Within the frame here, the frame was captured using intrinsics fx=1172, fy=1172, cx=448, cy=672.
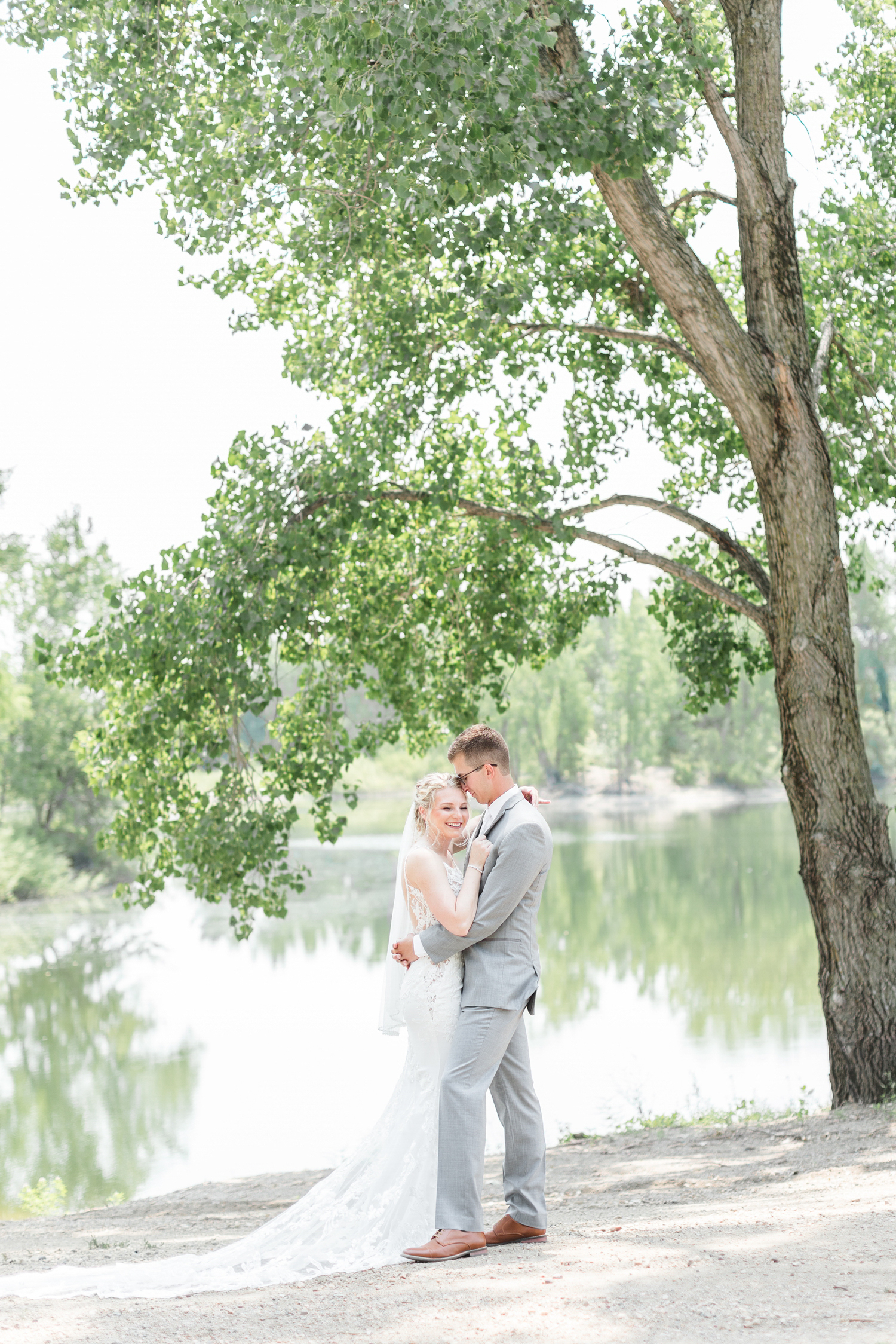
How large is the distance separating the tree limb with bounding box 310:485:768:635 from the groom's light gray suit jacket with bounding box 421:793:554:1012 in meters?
4.62

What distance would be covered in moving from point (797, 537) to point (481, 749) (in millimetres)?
4160

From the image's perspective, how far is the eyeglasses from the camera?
4398 mm

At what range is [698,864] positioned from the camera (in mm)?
31641

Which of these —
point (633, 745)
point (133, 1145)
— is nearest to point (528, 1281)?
point (133, 1145)

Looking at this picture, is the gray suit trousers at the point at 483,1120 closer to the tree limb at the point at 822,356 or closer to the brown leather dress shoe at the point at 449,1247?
the brown leather dress shoe at the point at 449,1247

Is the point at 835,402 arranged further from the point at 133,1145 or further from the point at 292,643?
the point at 133,1145

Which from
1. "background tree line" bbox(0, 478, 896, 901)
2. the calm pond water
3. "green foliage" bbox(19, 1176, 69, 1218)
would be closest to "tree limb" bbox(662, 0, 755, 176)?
the calm pond water

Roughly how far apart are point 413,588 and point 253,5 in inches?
198

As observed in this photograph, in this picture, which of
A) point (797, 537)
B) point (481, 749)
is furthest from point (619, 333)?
point (481, 749)

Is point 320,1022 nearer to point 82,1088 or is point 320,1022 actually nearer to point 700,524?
point 82,1088

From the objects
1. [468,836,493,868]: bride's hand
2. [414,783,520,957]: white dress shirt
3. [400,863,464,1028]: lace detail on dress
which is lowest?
[400,863,464,1028]: lace detail on dress

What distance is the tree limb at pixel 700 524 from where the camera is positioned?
28.4 feet

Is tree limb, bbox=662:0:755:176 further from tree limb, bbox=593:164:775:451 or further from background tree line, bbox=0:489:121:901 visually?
background tree line, bbox=0:489:121:901

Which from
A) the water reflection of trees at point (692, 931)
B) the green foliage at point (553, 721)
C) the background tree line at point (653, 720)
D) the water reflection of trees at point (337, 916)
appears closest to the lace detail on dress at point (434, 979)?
the water reflection of trees at point (692, 931)
